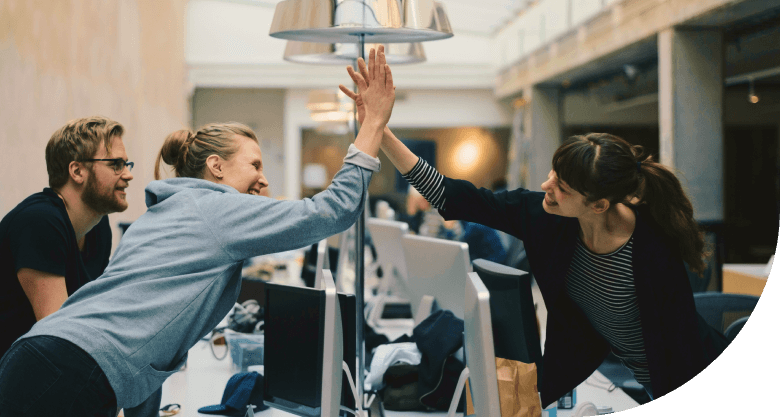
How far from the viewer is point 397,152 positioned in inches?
72.0

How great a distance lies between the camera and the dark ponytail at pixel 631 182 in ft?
5.39

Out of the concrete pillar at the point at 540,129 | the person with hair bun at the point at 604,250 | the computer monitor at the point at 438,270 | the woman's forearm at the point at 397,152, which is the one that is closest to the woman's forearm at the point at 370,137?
the person with hair bun at the point at 604,250

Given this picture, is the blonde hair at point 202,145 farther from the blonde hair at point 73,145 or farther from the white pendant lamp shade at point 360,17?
the white pendant lamp shade at point 360,17

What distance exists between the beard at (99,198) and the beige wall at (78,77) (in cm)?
212

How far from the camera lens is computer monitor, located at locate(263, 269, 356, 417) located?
1472mm

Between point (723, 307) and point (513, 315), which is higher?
point (513, 315)

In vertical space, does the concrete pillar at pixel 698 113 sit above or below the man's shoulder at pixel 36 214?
above

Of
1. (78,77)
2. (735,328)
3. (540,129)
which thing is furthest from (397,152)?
(540,129)

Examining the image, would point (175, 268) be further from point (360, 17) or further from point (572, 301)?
point (572, 301)

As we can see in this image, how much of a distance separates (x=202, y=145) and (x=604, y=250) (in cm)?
110

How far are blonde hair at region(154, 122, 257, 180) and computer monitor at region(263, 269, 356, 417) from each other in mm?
357

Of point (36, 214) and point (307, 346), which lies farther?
point (36, 214)

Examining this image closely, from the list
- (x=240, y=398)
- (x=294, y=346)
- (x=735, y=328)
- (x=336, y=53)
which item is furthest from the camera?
(x=336, y=53)

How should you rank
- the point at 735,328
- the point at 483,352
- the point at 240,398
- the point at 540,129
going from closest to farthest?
the point at 483,352
the point at 240,398
the point at 735,328
the point at 540,129
